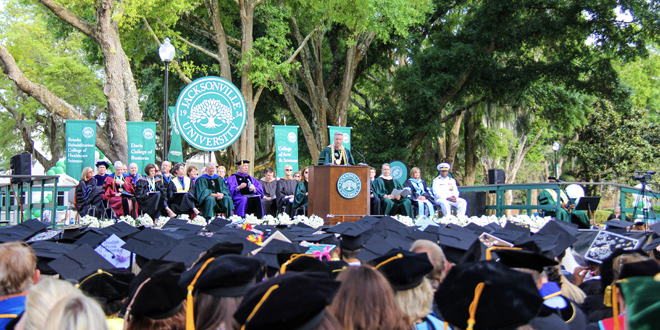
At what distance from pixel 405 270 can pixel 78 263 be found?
Result: 119 inches

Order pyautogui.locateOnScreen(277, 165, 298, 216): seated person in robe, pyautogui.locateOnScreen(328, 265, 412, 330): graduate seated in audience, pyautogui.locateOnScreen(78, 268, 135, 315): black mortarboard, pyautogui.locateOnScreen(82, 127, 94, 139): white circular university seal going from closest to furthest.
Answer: pyautogui.locateOnScreen(328, 265, 412, 330): graduate seated in audience, pyautogui.locateOnScreen(78, 268, 135, 315): black mortarboard, pyautogui.locateOnScreen(277, 165, 298, 216): seated person in robe, pyautogui.locateOnScreen(82, 127, 94, 139): white circular university seal

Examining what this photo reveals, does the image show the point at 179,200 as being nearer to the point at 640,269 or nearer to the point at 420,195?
the point at 420,195

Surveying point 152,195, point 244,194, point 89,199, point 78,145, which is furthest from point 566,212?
point 78,145

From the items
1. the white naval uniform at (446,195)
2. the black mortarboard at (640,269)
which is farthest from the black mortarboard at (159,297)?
the white naval uniform at (446,195)

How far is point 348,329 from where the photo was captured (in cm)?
192

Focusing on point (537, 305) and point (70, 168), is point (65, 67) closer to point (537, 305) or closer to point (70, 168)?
point (70, 168)

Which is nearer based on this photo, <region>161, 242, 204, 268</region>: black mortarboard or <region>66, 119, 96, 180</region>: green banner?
<region>161, 242, 204, 268</region>: black mortarboard

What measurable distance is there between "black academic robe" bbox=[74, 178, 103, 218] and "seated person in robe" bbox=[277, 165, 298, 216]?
408 cm

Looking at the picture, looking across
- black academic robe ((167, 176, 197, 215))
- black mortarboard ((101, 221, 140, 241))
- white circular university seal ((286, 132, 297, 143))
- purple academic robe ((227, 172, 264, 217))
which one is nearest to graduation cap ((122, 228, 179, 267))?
black mortarboard ((101, 221, 140, 241))

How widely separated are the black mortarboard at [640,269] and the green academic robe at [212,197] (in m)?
9.08

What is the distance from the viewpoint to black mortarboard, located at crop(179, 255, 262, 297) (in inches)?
88.4

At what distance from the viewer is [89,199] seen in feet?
34.1

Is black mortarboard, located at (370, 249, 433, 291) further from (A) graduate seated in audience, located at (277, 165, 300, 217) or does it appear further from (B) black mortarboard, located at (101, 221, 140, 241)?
(A) graduate seated in audience, located at (277, 165, 300, 217)

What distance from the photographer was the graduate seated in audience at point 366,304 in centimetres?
192
